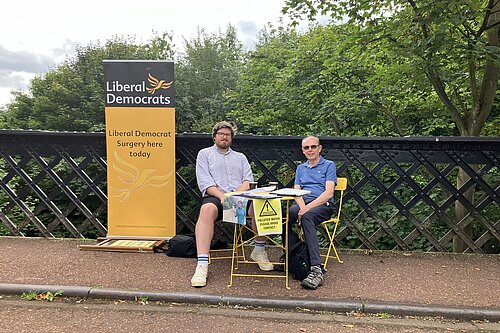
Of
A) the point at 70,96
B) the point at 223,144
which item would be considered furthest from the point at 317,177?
the point at 70,96

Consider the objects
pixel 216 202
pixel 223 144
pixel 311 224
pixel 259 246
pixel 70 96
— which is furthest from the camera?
pixel 70 96

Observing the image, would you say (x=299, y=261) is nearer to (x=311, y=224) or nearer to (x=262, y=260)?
(x=311, y=224)

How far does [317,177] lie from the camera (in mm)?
4445

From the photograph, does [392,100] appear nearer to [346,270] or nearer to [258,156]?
[258,156]

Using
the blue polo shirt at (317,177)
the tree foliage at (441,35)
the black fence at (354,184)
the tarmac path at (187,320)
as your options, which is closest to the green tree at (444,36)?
the tree foliage at (441,35)

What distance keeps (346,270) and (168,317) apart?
1.93 meters

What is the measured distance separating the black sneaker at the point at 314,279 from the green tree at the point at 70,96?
1560 cm

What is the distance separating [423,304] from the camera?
138 inches

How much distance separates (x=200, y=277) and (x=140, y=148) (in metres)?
1.94

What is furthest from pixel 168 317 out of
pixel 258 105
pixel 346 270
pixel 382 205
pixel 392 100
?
pixel 258 105

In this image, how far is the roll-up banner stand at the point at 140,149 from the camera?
4992 millimetres

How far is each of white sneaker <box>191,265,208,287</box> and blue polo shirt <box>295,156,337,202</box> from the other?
4.15ft

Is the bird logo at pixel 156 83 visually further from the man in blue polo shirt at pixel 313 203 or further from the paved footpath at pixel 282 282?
the paved footpath at pixel 282 282

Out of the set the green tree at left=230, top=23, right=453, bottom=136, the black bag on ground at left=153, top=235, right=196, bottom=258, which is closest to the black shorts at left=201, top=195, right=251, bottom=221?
the black bag on ground at left=153, top=235, right=196, bottom=258
